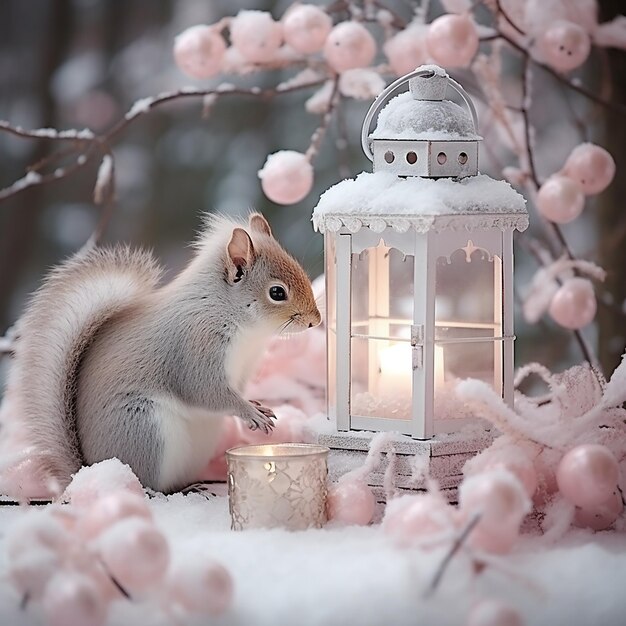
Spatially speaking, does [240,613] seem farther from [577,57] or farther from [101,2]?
[101,2]

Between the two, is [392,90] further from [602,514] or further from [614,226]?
[614,226]

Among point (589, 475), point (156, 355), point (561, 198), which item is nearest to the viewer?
point (589, 475)

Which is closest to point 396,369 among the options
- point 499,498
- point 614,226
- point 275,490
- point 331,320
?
point 331,320

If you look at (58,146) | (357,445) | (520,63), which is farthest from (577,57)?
(58,146)

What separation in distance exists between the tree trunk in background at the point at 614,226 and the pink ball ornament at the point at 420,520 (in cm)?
104

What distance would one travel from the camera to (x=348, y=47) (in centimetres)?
157

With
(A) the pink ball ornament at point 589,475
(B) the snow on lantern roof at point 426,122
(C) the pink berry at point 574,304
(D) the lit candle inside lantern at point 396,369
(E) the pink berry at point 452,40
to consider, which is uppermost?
(E) the pink berry at point 452,40

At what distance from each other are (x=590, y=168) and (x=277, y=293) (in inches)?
23.1

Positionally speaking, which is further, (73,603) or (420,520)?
(420,520)

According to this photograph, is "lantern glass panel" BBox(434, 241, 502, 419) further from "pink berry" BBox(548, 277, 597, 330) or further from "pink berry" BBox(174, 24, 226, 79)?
"pink berry" BBox(174, 24, 226, 79)

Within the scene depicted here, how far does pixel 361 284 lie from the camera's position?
1.29m

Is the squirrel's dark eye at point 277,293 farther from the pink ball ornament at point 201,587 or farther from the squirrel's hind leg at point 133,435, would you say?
the pink ball ornament at point 201,587

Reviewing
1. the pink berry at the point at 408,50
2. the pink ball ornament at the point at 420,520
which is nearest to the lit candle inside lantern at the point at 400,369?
the pink ball ornament at the point at 420,520

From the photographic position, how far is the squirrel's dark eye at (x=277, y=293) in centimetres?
128
